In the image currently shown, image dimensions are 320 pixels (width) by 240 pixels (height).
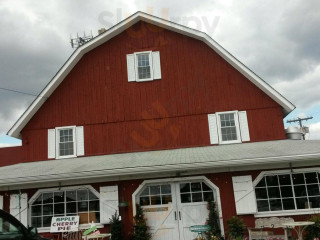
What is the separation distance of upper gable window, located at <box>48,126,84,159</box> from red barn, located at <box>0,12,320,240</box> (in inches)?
1.6

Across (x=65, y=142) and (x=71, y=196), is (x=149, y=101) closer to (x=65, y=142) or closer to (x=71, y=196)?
(x=65, y=142)

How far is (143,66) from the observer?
1427cm

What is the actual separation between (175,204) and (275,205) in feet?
10.7

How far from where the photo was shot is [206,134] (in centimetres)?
1345

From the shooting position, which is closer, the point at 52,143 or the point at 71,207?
the point at 71,207

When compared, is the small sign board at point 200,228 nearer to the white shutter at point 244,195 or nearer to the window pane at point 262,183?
the white shutter at point 244,195

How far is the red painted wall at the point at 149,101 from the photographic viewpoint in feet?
44.4

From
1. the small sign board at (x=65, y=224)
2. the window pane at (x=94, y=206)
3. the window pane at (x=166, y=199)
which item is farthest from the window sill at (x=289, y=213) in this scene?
the small sign board at (x=65, y=224)

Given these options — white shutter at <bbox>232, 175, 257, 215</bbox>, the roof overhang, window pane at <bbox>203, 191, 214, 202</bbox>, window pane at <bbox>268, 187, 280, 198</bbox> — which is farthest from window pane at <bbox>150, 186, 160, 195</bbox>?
window pane at <bbox>268, 187, 280, 198</bbox>

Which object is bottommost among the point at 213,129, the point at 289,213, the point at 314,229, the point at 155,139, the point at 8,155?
the point at 314,229

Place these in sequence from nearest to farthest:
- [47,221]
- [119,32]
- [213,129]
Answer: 1. [47,221]
2. [213,129]
3. [119,32]

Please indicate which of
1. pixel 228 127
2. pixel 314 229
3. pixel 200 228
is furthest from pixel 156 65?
pixel 314 229

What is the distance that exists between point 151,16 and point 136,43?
4.17 ft

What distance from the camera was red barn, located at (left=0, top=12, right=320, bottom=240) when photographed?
36.6ft
